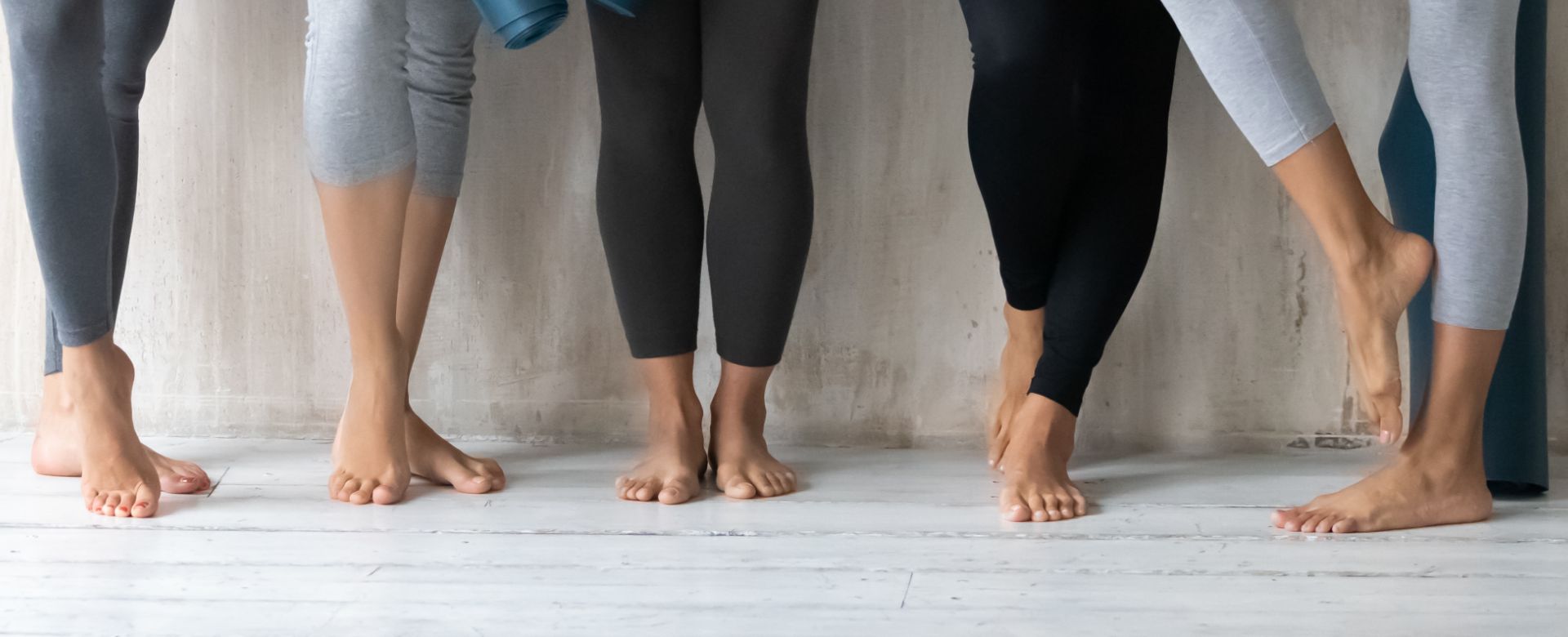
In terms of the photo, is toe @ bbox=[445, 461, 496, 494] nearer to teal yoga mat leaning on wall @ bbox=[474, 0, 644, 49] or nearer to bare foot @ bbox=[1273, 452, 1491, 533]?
teal yoga mat leaning on wall @ bbox=[474, 0, 644, 49]

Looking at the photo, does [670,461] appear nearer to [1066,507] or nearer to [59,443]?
[1066,507]

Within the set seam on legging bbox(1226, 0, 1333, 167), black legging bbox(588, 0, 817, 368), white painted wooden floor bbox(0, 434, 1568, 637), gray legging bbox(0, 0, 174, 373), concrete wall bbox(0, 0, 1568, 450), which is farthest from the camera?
concrete wall bbox(0, 0, 1568, 450)

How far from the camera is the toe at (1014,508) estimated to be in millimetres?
1213

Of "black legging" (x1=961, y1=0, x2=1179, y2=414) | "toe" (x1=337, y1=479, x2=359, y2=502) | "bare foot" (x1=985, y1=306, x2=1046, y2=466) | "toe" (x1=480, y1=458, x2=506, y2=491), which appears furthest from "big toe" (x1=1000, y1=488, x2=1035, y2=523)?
"toe" (x1=337, y1=479, x2=359, y2=502)

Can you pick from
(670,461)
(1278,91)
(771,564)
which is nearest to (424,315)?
(670,461)

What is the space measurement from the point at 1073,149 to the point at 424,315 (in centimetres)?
76

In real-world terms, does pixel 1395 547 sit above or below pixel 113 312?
below

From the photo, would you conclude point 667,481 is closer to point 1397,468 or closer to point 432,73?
point 432,73

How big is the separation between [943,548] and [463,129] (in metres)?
0.75

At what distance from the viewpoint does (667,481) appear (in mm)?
1308

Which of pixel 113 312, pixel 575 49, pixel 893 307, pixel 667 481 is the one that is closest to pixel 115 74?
pixel 113 312

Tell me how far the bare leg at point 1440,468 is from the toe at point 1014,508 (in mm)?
236

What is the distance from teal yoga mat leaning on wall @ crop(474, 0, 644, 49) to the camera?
115 cm

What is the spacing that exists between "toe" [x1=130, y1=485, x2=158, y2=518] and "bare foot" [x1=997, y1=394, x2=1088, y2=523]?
86 cm
